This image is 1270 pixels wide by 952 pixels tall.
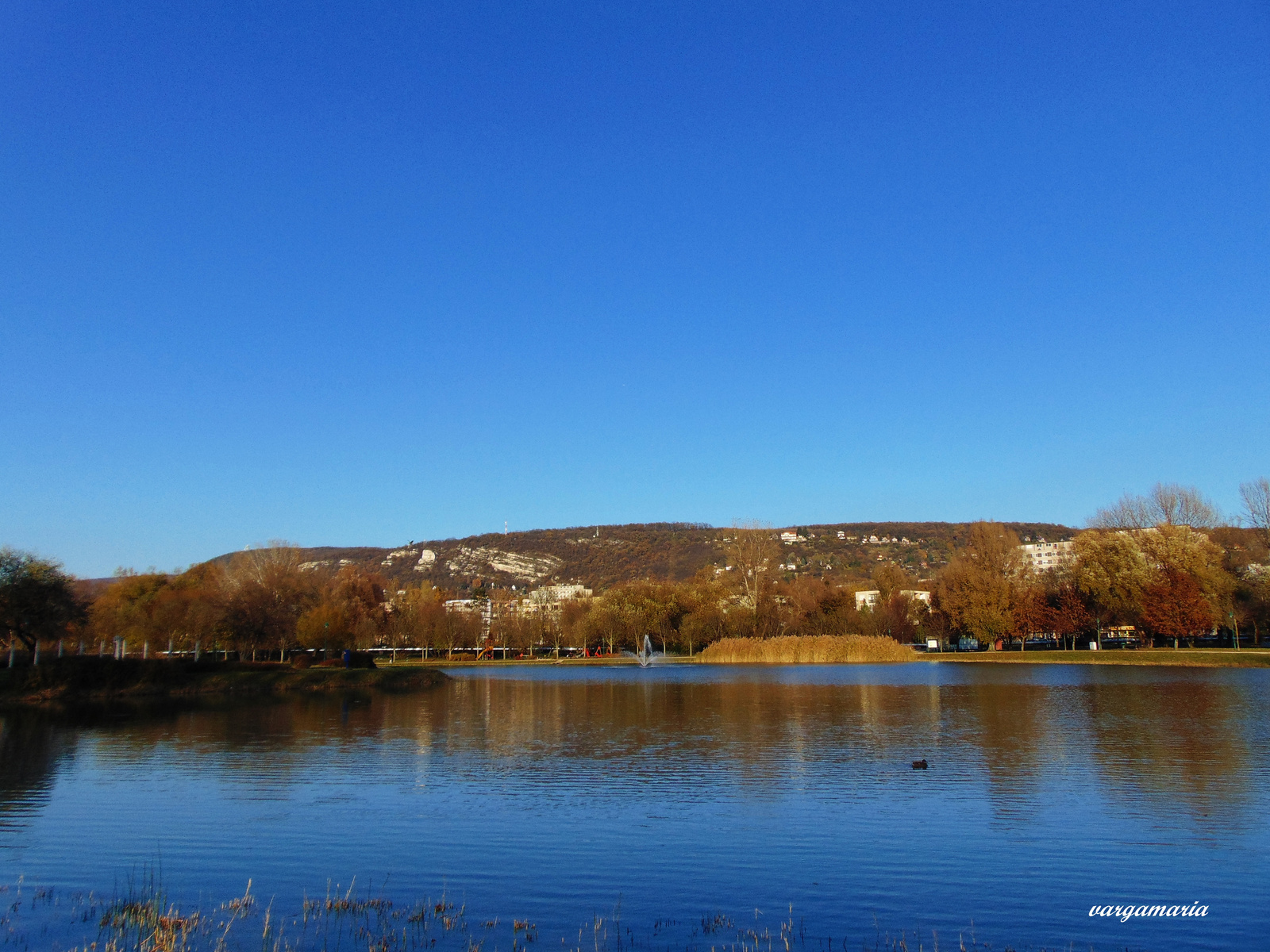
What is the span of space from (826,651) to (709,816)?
181ft

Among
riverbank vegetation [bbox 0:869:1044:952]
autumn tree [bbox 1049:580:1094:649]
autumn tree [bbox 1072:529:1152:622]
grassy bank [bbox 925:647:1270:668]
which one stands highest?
autumn tree [bbox 1072:529:1152:622]

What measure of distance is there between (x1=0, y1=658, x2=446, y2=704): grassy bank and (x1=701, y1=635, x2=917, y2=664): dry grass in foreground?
28.4 m

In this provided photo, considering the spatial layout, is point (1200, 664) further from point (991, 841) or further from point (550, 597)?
point (550, 597)

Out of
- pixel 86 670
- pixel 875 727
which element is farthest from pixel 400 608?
pixel 875 727

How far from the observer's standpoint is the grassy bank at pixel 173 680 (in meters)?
41.2

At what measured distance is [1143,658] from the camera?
60062mm

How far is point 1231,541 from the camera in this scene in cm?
8306

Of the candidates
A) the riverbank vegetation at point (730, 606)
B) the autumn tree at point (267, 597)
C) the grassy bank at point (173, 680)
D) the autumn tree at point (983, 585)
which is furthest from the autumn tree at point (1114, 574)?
the autumn tree at point (267, 597)

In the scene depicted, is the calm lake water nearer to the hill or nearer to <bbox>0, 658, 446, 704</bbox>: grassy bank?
<bbox>0, 658, 446, 704</bbox>: grassy bank

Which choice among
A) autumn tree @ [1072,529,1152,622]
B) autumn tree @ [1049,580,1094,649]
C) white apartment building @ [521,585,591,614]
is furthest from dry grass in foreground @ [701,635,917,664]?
white apartment building @ [521,585,591,614]

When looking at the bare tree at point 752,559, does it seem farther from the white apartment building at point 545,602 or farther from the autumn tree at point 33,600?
the autumn tree at point 33,600

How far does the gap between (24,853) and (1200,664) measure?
203ft

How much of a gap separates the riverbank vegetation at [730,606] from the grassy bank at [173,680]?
4018mm

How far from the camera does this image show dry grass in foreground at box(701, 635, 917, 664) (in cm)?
6744
